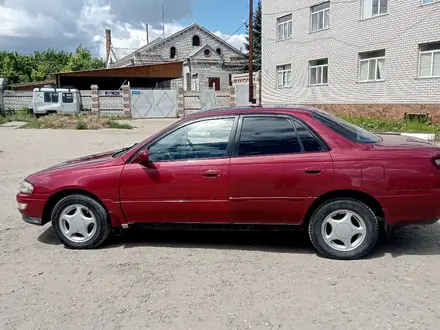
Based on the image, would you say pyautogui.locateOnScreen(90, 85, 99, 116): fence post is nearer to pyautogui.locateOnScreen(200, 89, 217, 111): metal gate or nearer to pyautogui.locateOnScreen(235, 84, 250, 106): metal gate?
pyautogui.locateOnScreen(200, 89, 217, 111): metal gate

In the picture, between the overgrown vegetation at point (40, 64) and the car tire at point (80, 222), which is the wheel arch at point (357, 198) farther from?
the overgrown vegetation at point (40, 64)

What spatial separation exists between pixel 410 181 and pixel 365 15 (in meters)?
18.1

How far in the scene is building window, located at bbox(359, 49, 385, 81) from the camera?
1856cm

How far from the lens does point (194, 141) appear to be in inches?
163

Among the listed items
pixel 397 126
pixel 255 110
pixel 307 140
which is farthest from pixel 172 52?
pixel 307 140

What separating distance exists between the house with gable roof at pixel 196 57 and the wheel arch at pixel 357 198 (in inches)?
1358

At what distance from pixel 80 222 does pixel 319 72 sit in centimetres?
2080

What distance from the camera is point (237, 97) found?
3178cm

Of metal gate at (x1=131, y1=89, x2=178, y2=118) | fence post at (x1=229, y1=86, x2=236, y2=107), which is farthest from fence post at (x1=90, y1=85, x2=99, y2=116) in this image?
fence post at (x1=229, y1=86, x2=236, y2=107)

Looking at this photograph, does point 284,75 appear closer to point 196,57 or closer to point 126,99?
point 126,99

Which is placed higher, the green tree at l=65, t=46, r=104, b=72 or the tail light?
the green tree at l=65, t=46, r=104, b=72

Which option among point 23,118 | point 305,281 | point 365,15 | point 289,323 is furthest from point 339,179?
point 23,118

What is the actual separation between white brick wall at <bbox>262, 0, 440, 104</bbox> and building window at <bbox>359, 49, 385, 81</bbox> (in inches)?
9.9

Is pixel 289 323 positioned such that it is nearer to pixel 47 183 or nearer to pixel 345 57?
pixel 47 183
